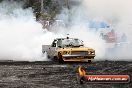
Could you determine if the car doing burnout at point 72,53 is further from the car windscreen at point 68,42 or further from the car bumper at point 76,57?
the car windscreen at point 68,42

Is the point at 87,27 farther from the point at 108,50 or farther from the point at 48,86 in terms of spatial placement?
the point at 48,86

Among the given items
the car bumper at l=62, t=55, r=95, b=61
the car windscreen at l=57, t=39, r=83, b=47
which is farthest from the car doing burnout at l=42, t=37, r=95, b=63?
the car windscreen at l=57, t=39, r=83, b=47

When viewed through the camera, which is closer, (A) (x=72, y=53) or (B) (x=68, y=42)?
(A) (x=72, y=53)

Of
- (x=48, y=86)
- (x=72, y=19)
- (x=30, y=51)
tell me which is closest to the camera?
(x=48, y=86)

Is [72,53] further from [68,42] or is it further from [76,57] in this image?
[68,42]

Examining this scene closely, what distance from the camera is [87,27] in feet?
122

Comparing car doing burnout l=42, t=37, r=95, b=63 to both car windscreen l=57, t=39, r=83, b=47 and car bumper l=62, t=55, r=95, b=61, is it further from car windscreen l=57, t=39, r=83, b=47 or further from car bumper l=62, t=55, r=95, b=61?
car windscreen l=57, t=39, r=83, b=47

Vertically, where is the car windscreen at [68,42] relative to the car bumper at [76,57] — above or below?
above

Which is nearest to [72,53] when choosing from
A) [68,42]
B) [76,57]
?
[76,57]

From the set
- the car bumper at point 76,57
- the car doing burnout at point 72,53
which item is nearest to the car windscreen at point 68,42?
the car doing burnout at point 72,53

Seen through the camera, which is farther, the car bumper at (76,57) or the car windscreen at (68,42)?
the car windscreen at (68,42)

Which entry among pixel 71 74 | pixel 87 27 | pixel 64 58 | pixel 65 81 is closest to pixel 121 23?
pixel 87 27

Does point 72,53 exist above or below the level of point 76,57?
above

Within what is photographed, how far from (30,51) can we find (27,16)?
4677 millimetres
